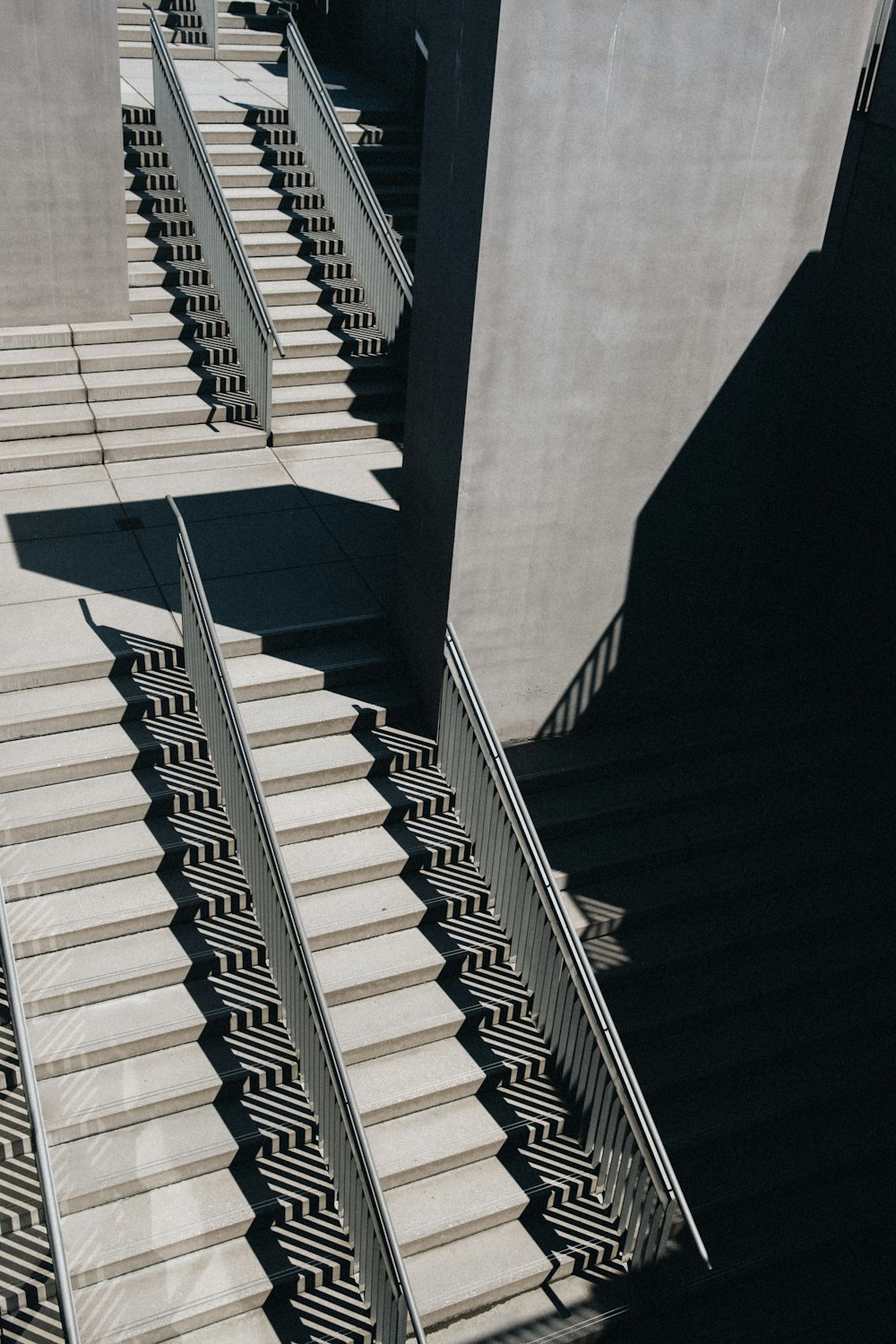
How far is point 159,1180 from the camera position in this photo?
640cm

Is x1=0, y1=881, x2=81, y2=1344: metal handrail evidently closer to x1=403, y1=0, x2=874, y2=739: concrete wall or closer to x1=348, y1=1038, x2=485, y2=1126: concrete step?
x1=348, y1=1038, x2=485, y2=1126: concrete step

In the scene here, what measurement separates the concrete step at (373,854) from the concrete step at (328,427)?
4033 millimetres

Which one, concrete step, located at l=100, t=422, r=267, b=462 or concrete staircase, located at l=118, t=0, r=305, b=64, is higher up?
concrete staircase, located at l=118, t=0, r=305, b=64

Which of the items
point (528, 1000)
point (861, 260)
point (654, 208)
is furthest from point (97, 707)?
point (861, 260)

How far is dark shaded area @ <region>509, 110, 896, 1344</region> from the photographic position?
7090 mm

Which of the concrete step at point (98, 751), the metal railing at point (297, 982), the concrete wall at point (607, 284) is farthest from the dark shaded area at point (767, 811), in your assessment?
the concrete step at point (98, 751)

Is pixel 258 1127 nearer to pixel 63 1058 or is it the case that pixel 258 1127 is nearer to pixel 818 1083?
pixel 63 1058

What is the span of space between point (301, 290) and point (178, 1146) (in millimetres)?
7670

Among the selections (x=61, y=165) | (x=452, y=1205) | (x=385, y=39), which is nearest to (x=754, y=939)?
(x=452, y=1205)

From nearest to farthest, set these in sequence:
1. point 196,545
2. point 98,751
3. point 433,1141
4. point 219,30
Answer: point 433,1141
point 98,751
point 196,545
point 219,30

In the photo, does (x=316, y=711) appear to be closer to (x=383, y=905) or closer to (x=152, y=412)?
(x=383, y=905)

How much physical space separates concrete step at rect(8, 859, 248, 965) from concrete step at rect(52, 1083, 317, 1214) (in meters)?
1.04

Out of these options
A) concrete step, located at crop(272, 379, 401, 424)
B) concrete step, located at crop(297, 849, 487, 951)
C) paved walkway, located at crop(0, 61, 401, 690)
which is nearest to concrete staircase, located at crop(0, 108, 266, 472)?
paved walkway, located at crop(0, 61, 401, 690)

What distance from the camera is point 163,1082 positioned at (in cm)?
668
